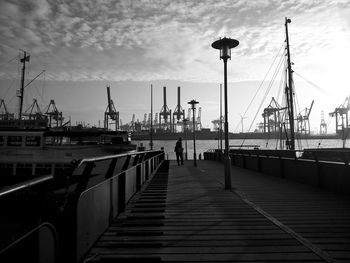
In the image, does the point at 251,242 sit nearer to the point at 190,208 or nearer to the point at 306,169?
the point at 190,208

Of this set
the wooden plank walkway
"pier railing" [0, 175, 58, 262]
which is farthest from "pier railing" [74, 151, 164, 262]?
"pier railing" [0, 175, 58, 262]

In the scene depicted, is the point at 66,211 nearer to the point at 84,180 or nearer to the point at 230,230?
the point at 84,180

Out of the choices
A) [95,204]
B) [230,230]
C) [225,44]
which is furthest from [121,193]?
[225,44]

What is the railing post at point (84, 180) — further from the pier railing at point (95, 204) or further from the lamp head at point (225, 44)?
the lamp head at point (225, 44)

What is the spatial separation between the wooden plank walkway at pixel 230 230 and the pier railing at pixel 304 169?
0.73 m

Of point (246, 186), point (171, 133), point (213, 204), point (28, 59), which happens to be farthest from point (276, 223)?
point (171, 133)

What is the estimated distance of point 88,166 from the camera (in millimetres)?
4461

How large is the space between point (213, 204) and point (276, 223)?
218 centimetres

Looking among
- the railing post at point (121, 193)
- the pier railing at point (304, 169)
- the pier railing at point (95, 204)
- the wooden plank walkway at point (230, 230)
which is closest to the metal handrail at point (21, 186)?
the pier railing at point (95, 204)

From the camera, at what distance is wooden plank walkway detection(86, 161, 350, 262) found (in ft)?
13.8

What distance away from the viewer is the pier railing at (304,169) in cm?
890

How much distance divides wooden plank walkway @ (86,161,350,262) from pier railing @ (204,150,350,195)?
73 cm

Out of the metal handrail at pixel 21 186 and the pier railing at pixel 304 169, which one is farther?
the pier railing at pixel 304 169

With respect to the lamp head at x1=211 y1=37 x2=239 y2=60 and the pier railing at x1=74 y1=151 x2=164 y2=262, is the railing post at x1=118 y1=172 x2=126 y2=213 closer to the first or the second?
the pier railing at x1=74 y1=151 x2=164 y2=262
